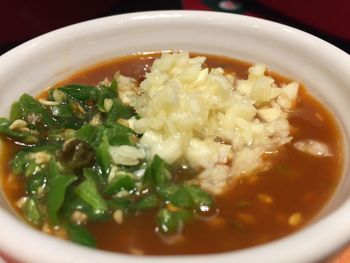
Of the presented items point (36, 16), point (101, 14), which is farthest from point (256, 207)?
point (101, 14)

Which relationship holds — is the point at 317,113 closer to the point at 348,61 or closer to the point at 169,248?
the point at 348,61

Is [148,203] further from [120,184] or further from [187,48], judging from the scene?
[187,48]

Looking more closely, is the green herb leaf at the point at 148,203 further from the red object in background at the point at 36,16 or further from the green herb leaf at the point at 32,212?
the red object in background at the point at 36,16

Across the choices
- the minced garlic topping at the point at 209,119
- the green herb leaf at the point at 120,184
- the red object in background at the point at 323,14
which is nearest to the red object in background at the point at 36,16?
the minced garlic topping at the point at 209,119

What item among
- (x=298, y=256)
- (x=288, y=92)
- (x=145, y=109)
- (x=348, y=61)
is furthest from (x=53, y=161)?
(x=348, y=61)

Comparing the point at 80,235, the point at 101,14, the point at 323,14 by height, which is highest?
the point at 323,14

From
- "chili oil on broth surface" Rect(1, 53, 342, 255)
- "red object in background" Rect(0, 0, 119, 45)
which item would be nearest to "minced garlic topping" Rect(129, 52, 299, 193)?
"chili oil on broth surface" Rect(1, 53, 342, 255)

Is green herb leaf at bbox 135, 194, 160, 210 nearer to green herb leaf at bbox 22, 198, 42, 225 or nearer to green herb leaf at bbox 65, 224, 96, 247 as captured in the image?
green herb leaf at bbox 65, 224, 96, 247
